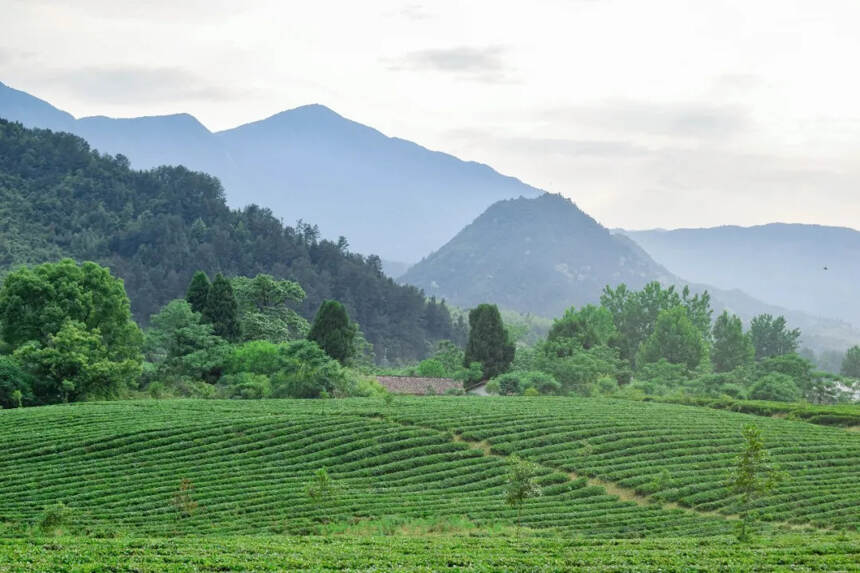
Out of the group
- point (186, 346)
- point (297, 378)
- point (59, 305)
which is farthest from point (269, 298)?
point (59, 305)

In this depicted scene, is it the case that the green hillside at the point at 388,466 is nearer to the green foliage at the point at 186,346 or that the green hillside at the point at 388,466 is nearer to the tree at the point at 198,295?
the green foliage at the point at 186,346

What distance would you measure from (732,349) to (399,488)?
2946 inches

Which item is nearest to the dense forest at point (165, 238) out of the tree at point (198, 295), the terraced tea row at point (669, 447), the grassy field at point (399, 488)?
the tree at point (198, 295)

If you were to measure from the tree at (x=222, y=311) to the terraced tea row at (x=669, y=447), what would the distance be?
26.2 meters

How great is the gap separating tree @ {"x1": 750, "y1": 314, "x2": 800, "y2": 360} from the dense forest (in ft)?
164

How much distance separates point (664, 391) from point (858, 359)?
184ft

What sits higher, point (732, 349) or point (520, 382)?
point (732, 349)

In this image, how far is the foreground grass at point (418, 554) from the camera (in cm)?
1930

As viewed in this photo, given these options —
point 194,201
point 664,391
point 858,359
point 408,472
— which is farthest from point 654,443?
point 194,201

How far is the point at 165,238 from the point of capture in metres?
121

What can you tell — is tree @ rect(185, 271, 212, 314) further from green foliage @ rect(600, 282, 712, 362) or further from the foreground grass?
green foliage @ rect(600, 282, 712, 362)

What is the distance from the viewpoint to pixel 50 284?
52406mm

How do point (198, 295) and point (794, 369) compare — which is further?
point (794, 369)

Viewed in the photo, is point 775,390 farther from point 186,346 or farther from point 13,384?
point 13,384
